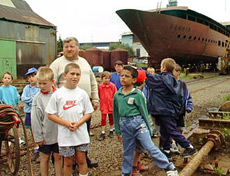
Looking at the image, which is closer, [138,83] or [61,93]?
[61,93]

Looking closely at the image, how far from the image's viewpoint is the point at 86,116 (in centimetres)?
296

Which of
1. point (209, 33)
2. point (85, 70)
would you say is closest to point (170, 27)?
point (209, 33)

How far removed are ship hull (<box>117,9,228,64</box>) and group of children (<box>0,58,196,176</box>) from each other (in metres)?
18.0

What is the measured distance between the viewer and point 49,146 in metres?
3.09

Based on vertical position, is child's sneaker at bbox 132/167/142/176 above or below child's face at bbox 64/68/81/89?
below

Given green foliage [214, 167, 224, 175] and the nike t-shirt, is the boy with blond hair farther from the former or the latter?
green foliage [214, 167, 224, 175]

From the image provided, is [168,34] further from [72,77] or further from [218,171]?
Result: [72,77]

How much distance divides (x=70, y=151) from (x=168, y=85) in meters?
1.78

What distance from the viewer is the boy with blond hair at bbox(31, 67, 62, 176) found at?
303cm

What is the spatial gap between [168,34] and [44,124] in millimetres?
20555

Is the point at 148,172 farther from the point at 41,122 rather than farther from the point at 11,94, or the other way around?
the point at 11,94

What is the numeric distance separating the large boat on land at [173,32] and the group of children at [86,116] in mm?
17981

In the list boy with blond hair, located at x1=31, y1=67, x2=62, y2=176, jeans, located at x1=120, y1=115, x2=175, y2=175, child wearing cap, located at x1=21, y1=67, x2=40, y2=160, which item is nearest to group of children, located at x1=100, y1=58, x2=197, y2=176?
jeans, located at x1=120, y1=115, x2=175, y2=175

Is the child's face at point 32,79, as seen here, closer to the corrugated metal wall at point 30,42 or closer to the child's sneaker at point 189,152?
the child's sneaker at point 189,152
